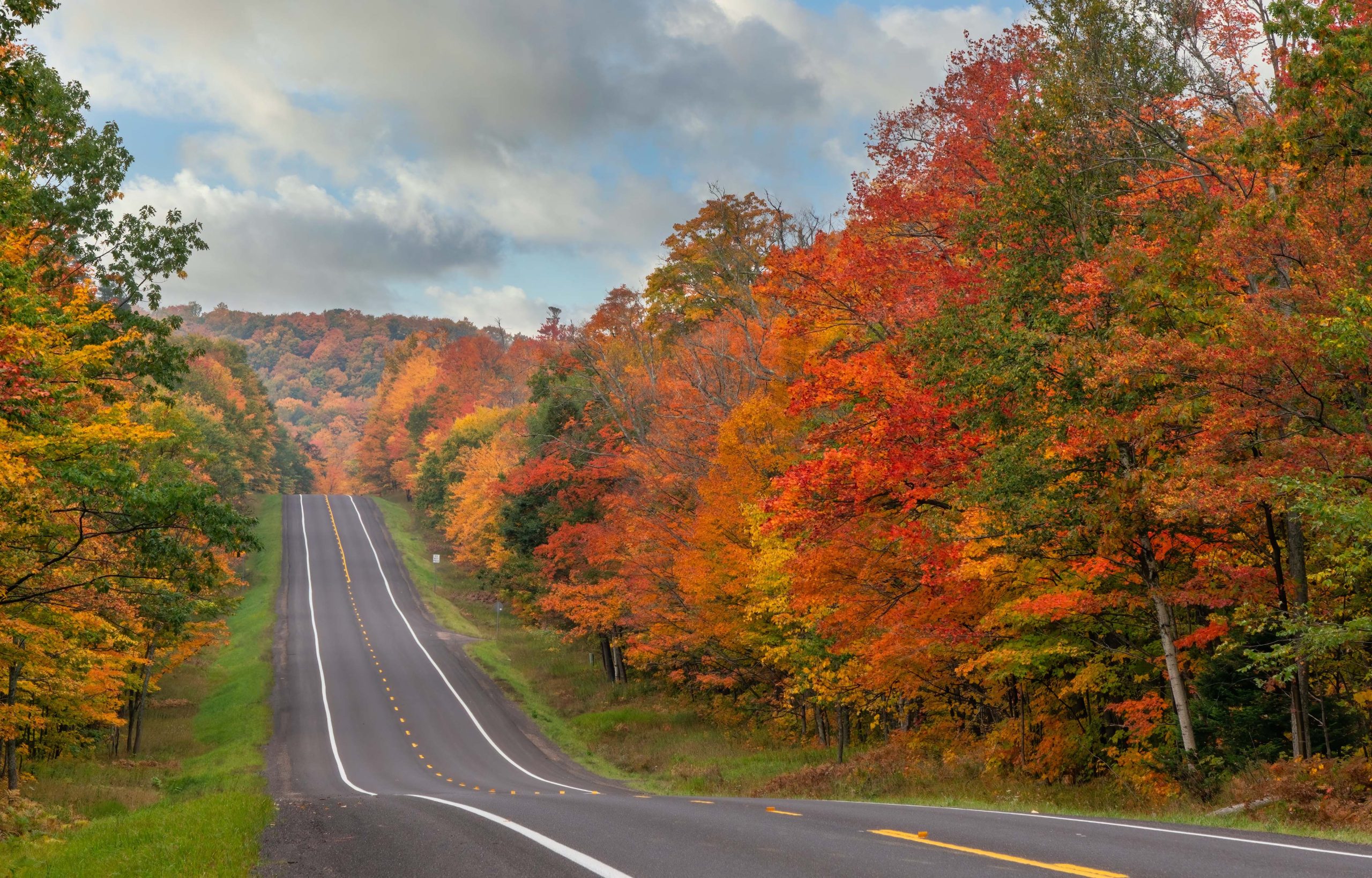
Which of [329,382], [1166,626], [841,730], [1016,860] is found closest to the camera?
[1016,860]

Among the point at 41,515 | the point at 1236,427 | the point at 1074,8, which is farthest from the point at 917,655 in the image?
the point at 41,515

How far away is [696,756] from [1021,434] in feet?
57.9

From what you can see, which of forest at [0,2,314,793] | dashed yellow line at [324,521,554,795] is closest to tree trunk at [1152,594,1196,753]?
dashed yellow line at [324,521,554,795]

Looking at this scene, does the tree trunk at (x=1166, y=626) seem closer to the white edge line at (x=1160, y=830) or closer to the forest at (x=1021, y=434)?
the forest at (x=1021, y=434)

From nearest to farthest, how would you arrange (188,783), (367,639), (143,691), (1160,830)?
(1160,830)
(188,783)
(143,691)
(367,639)

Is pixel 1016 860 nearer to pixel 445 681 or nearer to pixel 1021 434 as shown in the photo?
pixel 1021 434

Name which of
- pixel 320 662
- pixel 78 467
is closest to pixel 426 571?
pixel 320 662

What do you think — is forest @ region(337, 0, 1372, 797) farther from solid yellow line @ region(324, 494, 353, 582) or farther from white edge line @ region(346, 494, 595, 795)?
solid yellow line @ region(324, 494, 353, 582)

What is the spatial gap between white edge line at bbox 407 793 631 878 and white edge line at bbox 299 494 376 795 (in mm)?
10424

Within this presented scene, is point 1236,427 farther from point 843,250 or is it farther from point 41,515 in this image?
point 41,515

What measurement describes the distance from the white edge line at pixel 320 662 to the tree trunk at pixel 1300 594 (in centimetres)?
1752

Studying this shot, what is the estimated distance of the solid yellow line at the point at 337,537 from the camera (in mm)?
63062

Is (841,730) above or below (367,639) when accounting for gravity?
below

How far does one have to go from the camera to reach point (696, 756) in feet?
95.0
